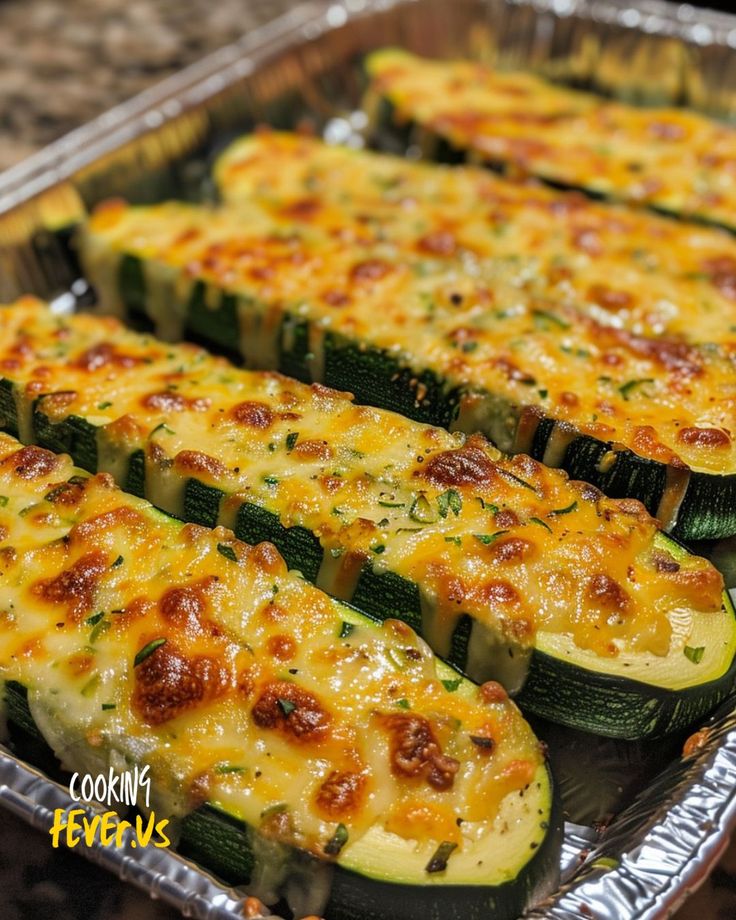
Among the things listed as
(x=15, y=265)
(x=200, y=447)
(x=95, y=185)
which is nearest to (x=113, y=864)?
(x=200, y=447)

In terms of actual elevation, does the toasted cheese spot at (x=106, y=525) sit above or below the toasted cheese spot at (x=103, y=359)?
below

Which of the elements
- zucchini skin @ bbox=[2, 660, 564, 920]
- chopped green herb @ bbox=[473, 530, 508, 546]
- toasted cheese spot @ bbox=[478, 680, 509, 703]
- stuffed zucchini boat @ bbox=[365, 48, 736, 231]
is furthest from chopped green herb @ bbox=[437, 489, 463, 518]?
stuffed zucchini boat @ bbox=[365, 48, 736, 231]

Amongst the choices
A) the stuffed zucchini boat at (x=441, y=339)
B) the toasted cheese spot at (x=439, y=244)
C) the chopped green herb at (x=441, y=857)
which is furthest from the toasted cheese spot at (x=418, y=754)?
the toasted cheese spot at (x=439, y=244)

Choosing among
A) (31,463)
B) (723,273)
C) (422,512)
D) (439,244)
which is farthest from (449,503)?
(723,273)

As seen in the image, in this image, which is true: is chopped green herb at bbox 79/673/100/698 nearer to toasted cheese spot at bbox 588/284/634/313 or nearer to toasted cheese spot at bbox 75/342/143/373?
toasted cheese spot at bbox 75/342/143/373

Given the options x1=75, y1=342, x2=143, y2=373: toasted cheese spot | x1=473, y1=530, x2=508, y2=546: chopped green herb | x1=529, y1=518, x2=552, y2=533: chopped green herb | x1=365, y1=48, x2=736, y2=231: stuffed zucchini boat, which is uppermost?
x1=365, y1=48, x2=736, y2=231: stuffed zucchini boat

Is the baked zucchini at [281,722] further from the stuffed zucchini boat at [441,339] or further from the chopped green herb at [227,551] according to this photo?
the stuffed zucchini boat at [441,339]

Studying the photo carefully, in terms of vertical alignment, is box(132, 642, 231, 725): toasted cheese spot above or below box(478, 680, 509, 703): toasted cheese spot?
below

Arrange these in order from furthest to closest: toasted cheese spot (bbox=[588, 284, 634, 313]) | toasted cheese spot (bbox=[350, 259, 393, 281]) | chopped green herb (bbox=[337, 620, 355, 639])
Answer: toasted cheese spot (bbox=[350, 259, 393, 281]), toasted cheese spot (bbox=[588, 284, 634, 313]), chopped green herb (bbox=[337, 620, 355, 639])
